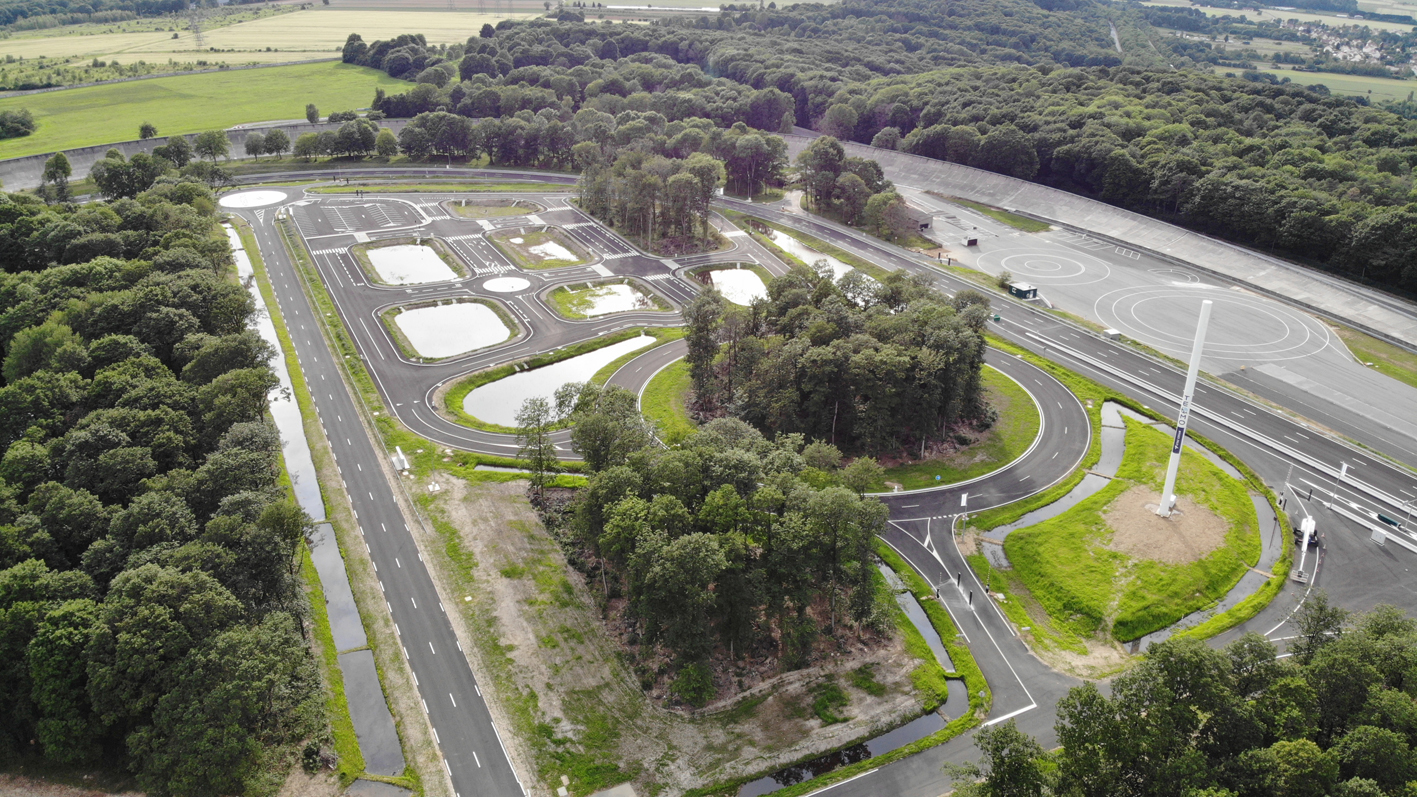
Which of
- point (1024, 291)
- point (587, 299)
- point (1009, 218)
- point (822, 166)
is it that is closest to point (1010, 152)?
point (1009, 218)

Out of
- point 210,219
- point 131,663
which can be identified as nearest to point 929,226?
point 210,219

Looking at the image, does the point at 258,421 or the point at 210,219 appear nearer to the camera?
the point at 258,421

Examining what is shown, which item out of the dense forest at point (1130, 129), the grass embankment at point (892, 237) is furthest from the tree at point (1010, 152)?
the grass embankment at point (892, 237)

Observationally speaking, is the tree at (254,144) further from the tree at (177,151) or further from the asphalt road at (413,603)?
the asphalt road at (413,603)

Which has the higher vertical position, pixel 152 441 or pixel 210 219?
pixel 210 219

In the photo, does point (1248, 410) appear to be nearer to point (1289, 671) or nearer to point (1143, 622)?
point (1143, 622)

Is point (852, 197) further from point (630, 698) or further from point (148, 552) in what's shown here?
point (148, 552)
